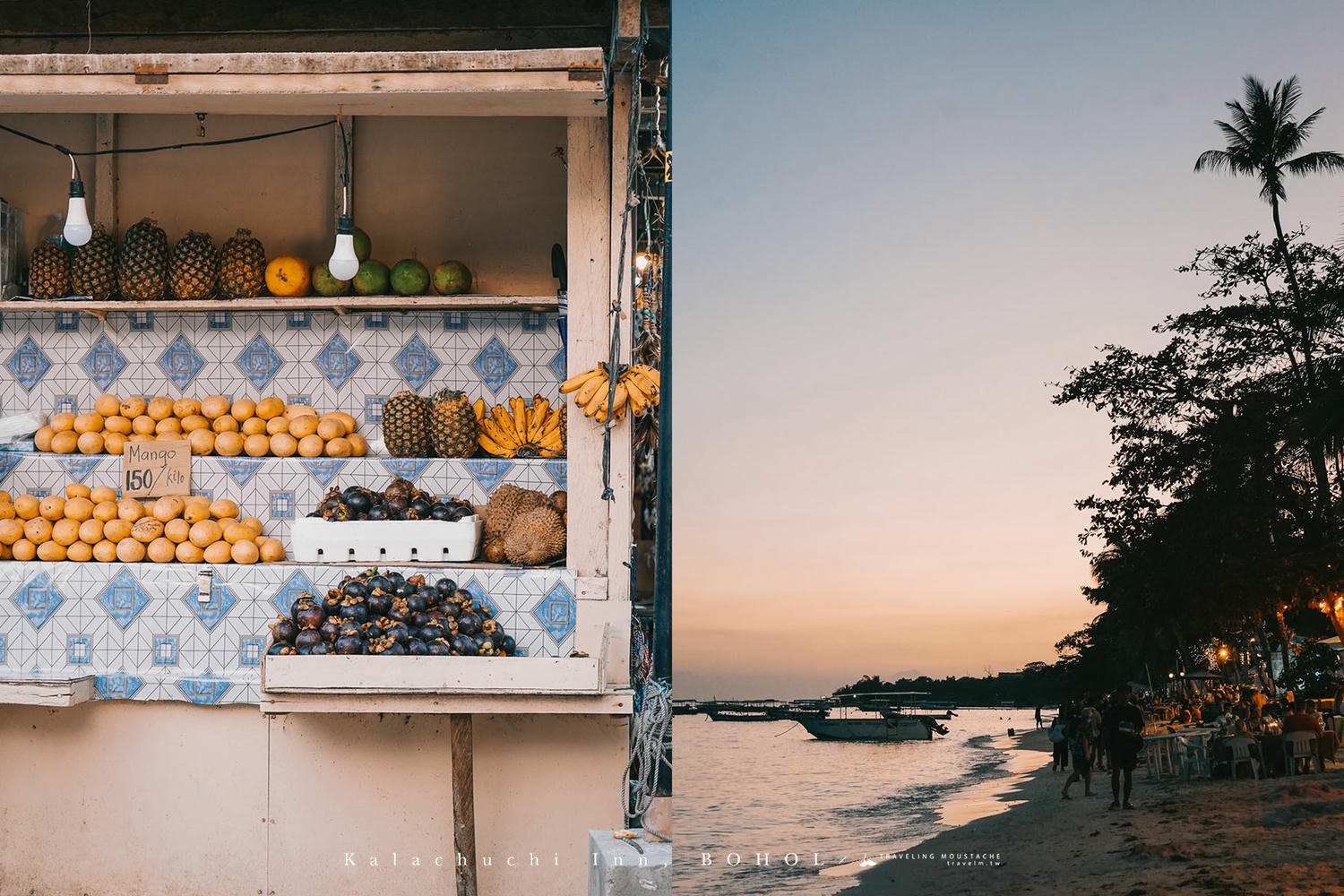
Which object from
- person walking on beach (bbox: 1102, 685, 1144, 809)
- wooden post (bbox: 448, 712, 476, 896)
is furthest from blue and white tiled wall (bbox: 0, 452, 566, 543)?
person walking on beach (bbox: 1102, 685, 1144, 809)

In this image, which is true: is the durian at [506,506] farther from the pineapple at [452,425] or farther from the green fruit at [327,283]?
the green fruit at [327,283]

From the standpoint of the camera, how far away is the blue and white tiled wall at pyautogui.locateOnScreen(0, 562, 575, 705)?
482 cm

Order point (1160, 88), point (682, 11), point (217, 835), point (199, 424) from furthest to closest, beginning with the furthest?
point (199, 424) → point (217, 835) → point (1160, 88) → point (682, 11)

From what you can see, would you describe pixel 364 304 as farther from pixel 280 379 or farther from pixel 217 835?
pixel 217 835

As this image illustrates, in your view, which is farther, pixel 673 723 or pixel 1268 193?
pixel 1268 193

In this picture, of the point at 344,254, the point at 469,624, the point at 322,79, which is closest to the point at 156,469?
the point at 344,254

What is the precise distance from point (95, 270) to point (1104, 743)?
161 inches

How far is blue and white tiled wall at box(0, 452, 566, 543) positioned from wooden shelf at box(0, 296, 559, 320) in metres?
0.59

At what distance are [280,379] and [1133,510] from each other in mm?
3312

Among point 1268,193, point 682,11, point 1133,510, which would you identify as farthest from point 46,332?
point 1268,193

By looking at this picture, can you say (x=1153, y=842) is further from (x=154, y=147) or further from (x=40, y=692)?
(x=154, y=147)

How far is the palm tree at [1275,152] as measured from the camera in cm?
396

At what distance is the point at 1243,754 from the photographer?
3852 mm

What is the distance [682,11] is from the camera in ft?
12.1
